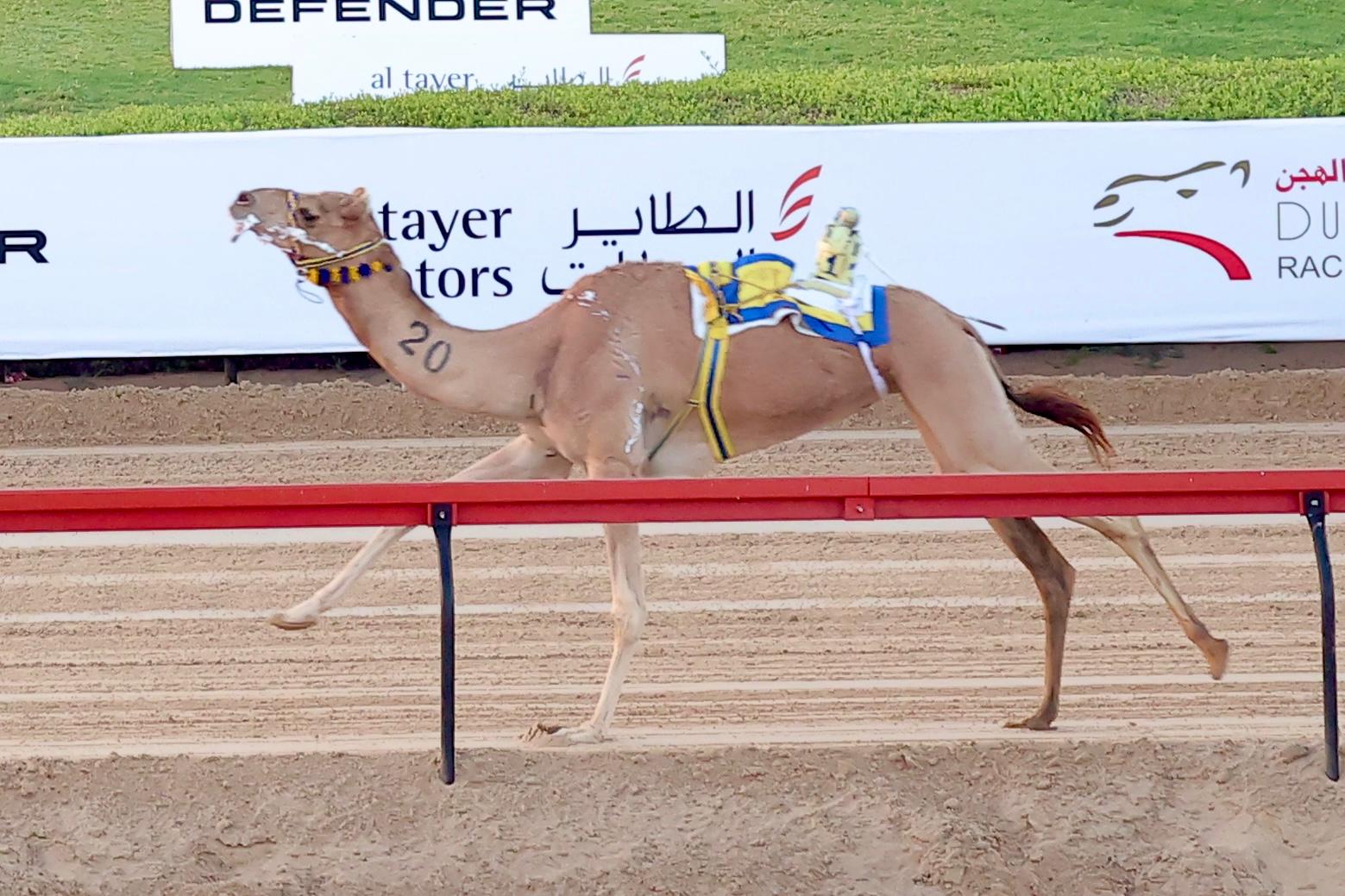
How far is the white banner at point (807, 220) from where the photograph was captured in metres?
12.1

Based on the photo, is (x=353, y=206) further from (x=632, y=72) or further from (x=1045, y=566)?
(x=632, y=72)

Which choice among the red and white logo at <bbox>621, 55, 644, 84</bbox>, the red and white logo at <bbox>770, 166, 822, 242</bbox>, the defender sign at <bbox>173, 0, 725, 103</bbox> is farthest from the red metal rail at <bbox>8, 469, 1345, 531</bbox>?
the red and white logo at <bbox>621, 55, 644, 84</bbox>

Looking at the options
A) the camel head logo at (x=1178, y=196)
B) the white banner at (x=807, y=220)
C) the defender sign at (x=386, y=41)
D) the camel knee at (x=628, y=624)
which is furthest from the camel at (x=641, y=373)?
the defender sign at (x=386, y=41)

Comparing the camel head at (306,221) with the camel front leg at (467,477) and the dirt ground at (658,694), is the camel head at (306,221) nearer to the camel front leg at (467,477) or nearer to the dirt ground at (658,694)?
the camel front leg at (467,477)

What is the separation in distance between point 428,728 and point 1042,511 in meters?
2.24

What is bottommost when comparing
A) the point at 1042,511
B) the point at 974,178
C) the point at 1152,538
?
the point at 1152,538

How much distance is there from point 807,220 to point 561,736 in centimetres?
732

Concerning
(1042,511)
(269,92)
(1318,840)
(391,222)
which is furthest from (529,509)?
(269,92)

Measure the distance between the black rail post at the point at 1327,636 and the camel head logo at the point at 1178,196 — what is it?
7709 millimetres

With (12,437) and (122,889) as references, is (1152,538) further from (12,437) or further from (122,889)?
(12,437)

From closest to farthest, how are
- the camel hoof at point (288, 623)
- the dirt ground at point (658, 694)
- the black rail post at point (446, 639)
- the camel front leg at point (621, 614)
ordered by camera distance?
the dirt ground at point (658, 694)
the black rail post at point (446, 639)
the camel front leg at point (621, 614)
the camel hoof at point (288, 623)

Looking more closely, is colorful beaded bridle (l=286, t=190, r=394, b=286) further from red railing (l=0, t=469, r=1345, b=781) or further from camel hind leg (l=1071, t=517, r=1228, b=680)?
camel hind leg (l=1071, t=517, r=1228, b=680)

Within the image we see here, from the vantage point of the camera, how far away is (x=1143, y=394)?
12367 millimetres

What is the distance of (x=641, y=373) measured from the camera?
6219 millimetres
